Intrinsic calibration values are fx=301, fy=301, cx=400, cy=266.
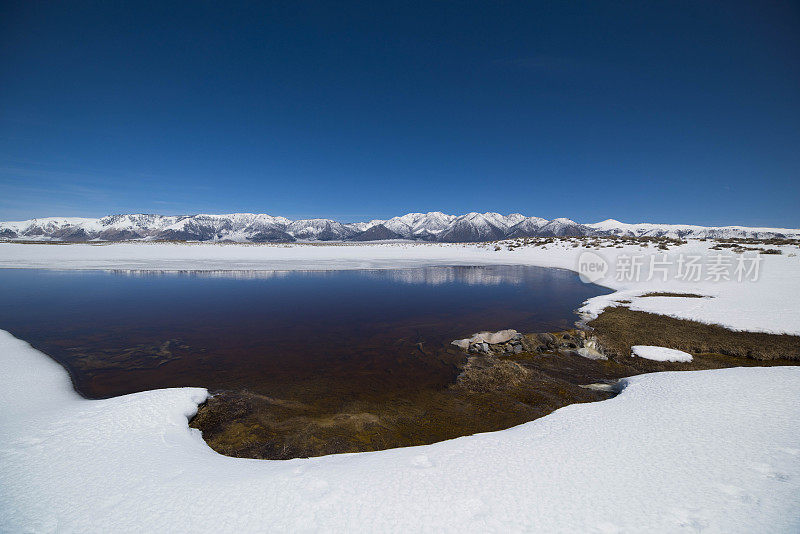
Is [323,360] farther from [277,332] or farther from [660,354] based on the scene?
[660,354]

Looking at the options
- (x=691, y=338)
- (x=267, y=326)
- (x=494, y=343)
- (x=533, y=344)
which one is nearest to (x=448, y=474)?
(x=494, y=343)

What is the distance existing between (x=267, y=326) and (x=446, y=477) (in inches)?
495

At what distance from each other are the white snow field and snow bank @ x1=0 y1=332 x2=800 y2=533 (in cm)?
2

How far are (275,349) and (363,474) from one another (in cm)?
842

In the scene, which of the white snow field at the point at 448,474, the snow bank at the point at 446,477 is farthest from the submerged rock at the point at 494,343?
the snow bank at the point at 446,477

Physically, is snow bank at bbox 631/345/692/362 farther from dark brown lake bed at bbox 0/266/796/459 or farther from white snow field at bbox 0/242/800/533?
white snow field at bbox 0/242/800/533

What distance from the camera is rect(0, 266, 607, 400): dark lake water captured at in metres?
9.45

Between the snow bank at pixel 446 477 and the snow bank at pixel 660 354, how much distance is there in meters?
4.01

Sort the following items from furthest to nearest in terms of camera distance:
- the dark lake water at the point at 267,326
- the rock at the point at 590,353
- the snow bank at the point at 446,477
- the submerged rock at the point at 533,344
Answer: the submerged rock at the point at 533,344
the rock at the point at 590,353
the dark lake water at the point at 267,326
the snow bank at the point at 446,477

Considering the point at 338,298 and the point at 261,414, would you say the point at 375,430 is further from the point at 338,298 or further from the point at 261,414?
the point at 338,298

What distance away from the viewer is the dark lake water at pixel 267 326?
31.0ft

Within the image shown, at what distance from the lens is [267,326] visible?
14641mm

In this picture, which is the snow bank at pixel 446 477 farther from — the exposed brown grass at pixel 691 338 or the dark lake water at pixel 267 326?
the exposed brown grass at pixel 691 338

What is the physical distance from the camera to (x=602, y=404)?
22.4 feet
